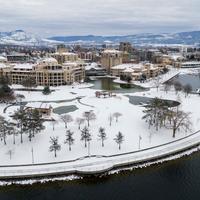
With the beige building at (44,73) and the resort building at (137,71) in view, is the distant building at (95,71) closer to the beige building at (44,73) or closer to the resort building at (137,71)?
the resort building at (137,71)

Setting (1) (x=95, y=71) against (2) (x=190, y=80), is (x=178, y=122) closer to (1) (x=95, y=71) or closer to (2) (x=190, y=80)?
(2) (x=190, y=80)

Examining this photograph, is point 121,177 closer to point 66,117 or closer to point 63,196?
point 63,196

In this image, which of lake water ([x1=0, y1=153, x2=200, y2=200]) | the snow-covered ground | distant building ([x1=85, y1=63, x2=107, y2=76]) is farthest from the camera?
distant building ([x1=85, y1=63, x2=107, y2=76])

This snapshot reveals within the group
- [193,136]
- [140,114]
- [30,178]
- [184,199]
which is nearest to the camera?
[184,199]

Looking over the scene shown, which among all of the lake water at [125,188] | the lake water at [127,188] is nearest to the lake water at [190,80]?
the lake water at [127,188]

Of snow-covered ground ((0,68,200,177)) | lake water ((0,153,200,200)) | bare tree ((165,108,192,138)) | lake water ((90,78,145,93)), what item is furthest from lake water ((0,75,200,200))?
lake water ((90,78,145,93))

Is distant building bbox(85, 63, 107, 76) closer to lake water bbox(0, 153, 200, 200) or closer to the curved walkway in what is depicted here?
the curved walkway

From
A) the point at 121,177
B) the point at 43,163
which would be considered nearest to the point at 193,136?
the point at 121,177
